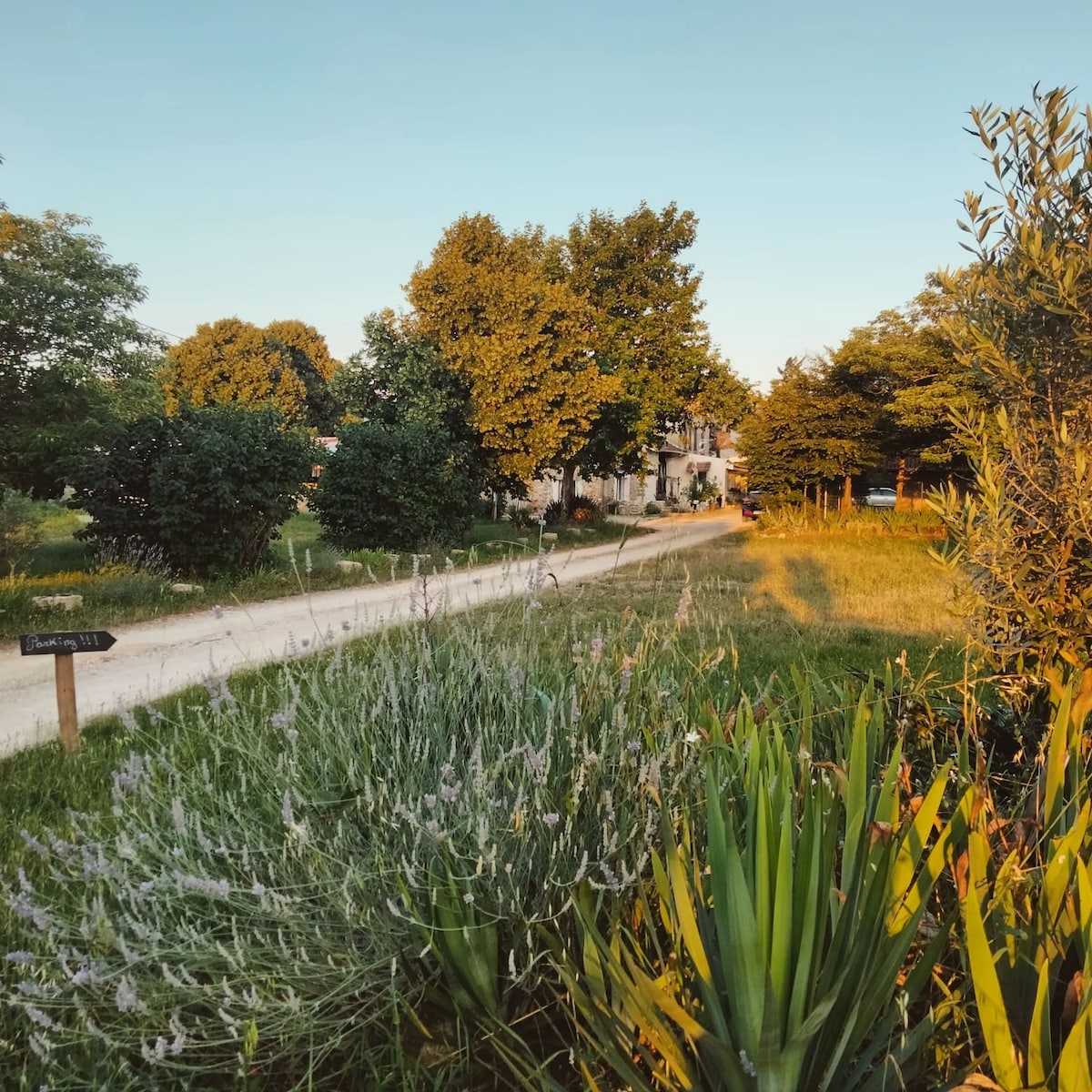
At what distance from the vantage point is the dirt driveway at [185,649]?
488cm

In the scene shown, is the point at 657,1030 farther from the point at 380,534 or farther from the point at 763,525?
the point at 763,525

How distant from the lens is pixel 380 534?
1655 cm

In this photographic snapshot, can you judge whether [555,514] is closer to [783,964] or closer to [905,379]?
[905,379]

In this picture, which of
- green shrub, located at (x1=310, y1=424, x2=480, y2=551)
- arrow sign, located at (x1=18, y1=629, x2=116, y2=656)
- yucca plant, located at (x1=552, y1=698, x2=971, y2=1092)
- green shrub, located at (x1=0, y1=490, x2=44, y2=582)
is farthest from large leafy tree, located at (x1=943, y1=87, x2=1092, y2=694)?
green shrub, located at (x1=310, y1=424, x2=480, y2=551)

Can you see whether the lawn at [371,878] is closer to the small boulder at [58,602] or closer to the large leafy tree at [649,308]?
the small boulder at [58,602]

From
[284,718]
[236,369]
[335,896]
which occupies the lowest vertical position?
[335,896]

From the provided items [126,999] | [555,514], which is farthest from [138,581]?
[555,514]

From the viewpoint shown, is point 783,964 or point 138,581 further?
point 138,581

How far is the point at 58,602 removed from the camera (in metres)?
9.34

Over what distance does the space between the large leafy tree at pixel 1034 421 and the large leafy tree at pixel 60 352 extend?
14250 millimetres

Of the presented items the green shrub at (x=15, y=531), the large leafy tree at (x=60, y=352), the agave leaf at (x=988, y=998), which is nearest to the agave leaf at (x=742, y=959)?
the agave leaf at (x=988, y=998)

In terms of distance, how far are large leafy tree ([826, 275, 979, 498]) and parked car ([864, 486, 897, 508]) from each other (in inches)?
217

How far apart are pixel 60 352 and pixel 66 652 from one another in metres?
12.7

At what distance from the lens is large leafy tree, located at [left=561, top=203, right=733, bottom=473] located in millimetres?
25062
